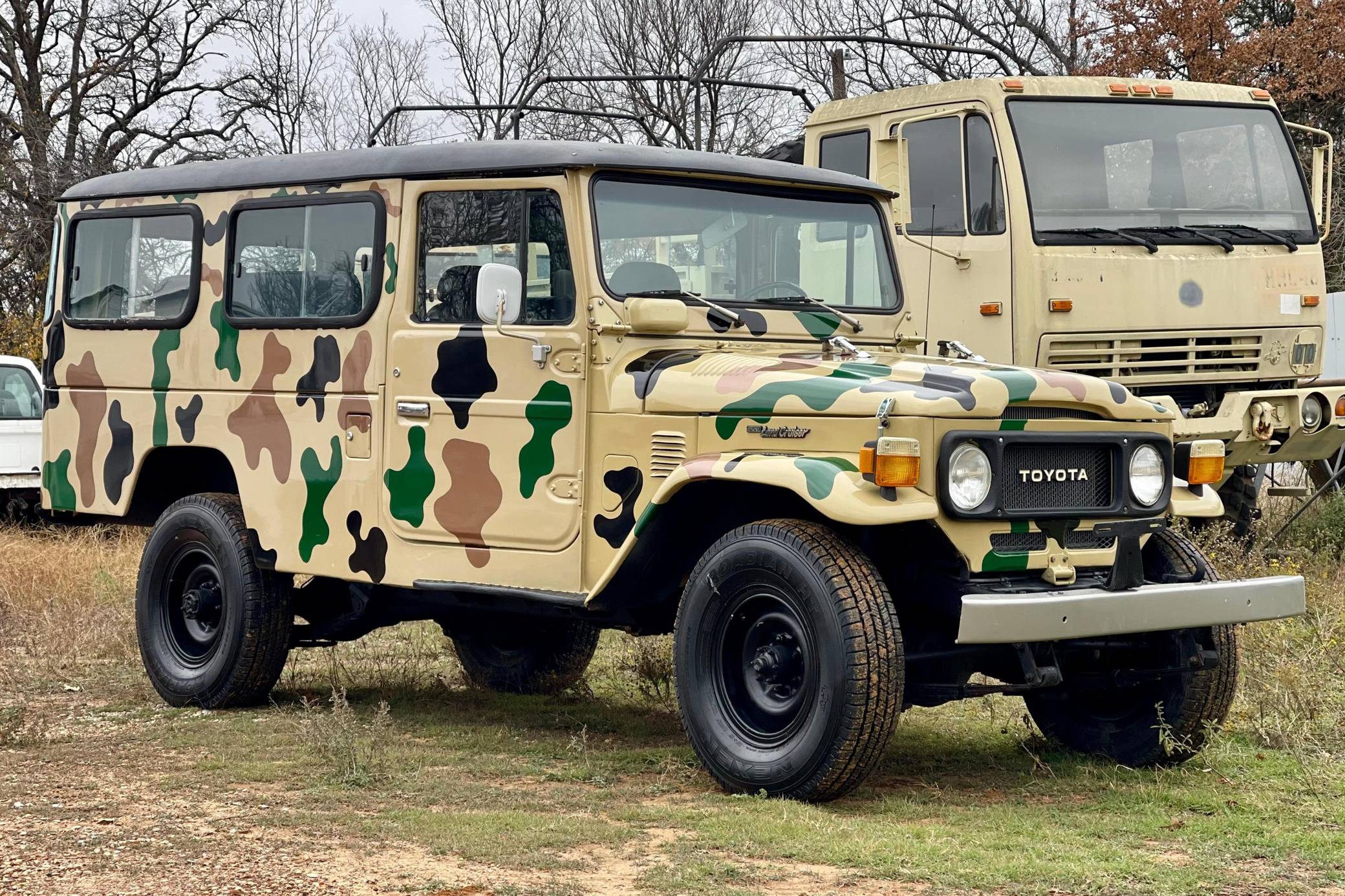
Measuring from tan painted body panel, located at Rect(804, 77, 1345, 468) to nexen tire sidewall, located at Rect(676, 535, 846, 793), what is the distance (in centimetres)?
417

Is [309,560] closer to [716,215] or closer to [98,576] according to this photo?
[716,215]

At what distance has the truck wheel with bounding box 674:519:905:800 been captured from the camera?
551 centimetres

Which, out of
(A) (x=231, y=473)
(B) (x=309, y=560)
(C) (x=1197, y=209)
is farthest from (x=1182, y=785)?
(C) (x=1197, y=209)

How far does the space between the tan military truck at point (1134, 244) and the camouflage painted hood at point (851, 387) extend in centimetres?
350

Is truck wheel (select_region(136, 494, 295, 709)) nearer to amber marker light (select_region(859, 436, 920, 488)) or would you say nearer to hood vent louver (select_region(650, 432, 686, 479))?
hood vent louver (select_region(650, 432, 686, 479))

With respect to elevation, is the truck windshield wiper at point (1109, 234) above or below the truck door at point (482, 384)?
above

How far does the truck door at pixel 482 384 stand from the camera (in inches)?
258

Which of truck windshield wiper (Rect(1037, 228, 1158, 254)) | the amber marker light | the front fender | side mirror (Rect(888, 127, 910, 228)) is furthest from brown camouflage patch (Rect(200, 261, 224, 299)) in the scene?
truck windshield wiper (Rect(1037, 228, 1158, 254))

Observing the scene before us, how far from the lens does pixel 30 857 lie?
5.06m

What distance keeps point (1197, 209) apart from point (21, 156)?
19824 mm

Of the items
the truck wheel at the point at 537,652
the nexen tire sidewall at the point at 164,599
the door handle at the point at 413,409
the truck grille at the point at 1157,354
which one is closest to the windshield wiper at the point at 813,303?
the door handle at the point at 413,409

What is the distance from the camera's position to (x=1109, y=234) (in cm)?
1004

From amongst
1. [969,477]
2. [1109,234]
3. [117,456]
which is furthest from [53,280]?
[1109,234]

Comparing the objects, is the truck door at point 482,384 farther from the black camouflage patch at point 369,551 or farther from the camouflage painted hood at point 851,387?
the camouflage painted hood at point 851,387
